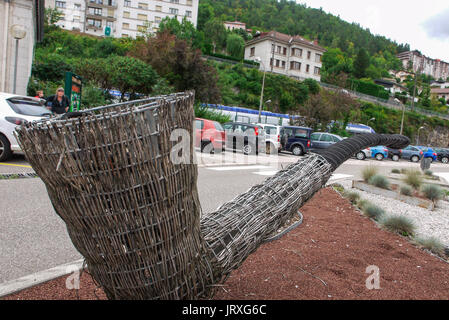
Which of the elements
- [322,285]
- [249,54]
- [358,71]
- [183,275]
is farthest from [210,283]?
[358,71]

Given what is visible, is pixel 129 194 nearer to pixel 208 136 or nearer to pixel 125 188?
pixel 125 188

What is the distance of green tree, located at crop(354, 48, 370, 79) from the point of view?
106250mm

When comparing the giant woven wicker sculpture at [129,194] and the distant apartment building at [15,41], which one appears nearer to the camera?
the giant woven wicker sculpture at [129,194]

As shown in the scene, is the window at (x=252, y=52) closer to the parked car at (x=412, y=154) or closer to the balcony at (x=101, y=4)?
the balcony at (x=101, y=4)

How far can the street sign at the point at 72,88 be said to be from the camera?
11.9 m

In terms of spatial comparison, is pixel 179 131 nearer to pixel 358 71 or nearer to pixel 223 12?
pixel 358 71

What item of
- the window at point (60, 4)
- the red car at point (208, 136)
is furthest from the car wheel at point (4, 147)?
the window at point (60, 4)

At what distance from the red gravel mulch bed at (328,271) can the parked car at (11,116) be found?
6929 millimetres

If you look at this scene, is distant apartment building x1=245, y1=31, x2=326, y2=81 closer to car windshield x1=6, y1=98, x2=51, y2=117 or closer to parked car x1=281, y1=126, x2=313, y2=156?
parked car x1=281, y1=126, x2=313, y2=156

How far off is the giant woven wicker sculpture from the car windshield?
833 cm

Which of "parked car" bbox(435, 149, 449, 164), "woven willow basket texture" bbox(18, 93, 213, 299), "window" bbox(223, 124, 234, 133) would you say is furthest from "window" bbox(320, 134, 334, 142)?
"woven willow basket texture" bbox(18, 93, 213, 299)

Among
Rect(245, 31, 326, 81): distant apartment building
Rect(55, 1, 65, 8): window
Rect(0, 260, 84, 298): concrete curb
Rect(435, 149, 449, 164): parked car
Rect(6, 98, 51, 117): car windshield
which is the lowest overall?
Rect(435, 149, 449, 164): parked car

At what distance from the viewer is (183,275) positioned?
6.26 feet

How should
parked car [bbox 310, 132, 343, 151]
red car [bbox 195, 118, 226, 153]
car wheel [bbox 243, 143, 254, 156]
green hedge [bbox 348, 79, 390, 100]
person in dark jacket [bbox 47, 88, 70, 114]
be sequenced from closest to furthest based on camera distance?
person in dark jacket [bbox 47, 88, 70, 114]
red car [bbox 195, 118, 226, 153]
car wheel [bbox 243, 143, 254, 156]
parked car [bbox 310, 132, 343, 151]
green hedge [bbox 348, 79, 390, 100]
